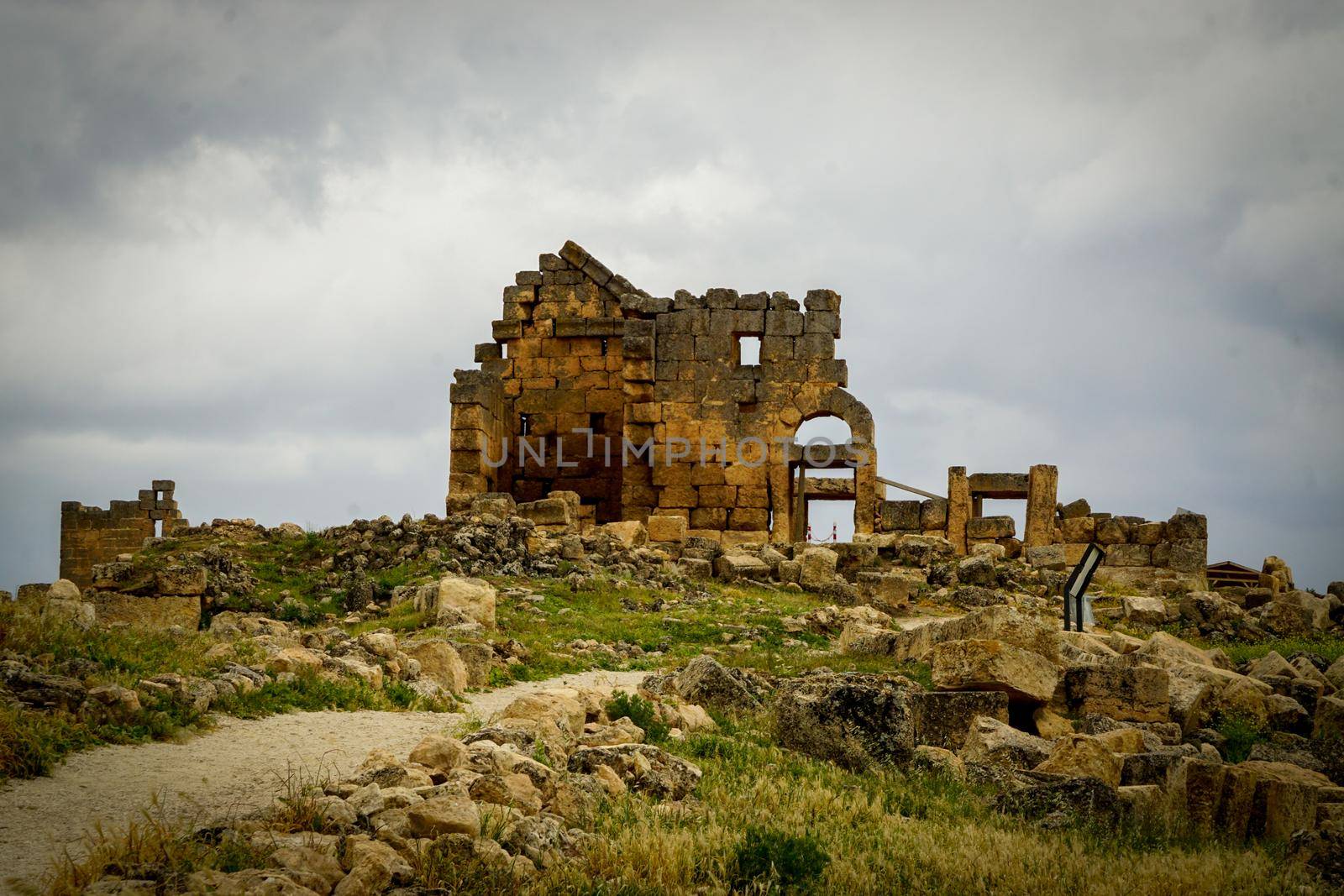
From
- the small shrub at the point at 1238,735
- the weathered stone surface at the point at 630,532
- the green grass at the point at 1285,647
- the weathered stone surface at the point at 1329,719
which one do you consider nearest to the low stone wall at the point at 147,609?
the weathered stone surface at the point at 630,532

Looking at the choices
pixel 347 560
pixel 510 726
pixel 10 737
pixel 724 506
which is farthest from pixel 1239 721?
pixel 724 506

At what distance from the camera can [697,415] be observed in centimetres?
2505

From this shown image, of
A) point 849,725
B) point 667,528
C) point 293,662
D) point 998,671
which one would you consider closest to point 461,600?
point 293,662

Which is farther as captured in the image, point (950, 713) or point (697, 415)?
point (697, 415)

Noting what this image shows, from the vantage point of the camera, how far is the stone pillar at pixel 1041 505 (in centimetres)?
2436

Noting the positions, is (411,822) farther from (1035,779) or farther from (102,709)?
(1035,779)

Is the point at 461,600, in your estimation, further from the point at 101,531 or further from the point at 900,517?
the point at 101,531

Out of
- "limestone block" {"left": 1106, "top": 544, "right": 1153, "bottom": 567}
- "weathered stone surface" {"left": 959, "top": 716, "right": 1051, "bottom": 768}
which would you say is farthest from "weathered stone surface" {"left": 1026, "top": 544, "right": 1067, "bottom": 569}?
"weathered stone surface" {"left": 959, "top": 716, "right": 1051, "bottom": 768}

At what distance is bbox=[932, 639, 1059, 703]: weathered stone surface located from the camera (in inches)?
401

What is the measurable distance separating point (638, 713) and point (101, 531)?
31776 millimetres

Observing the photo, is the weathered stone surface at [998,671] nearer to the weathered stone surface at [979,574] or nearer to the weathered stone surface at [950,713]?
the weathered stone surface at [950,713]

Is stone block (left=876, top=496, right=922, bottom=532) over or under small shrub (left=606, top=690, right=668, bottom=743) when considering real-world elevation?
over

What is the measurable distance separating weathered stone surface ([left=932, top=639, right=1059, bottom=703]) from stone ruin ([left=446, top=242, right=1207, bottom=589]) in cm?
1235

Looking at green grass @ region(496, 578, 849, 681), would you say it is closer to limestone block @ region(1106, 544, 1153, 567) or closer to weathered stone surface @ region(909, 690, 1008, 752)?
weathered stone surface @ region(909, 690, 1008, 752)
